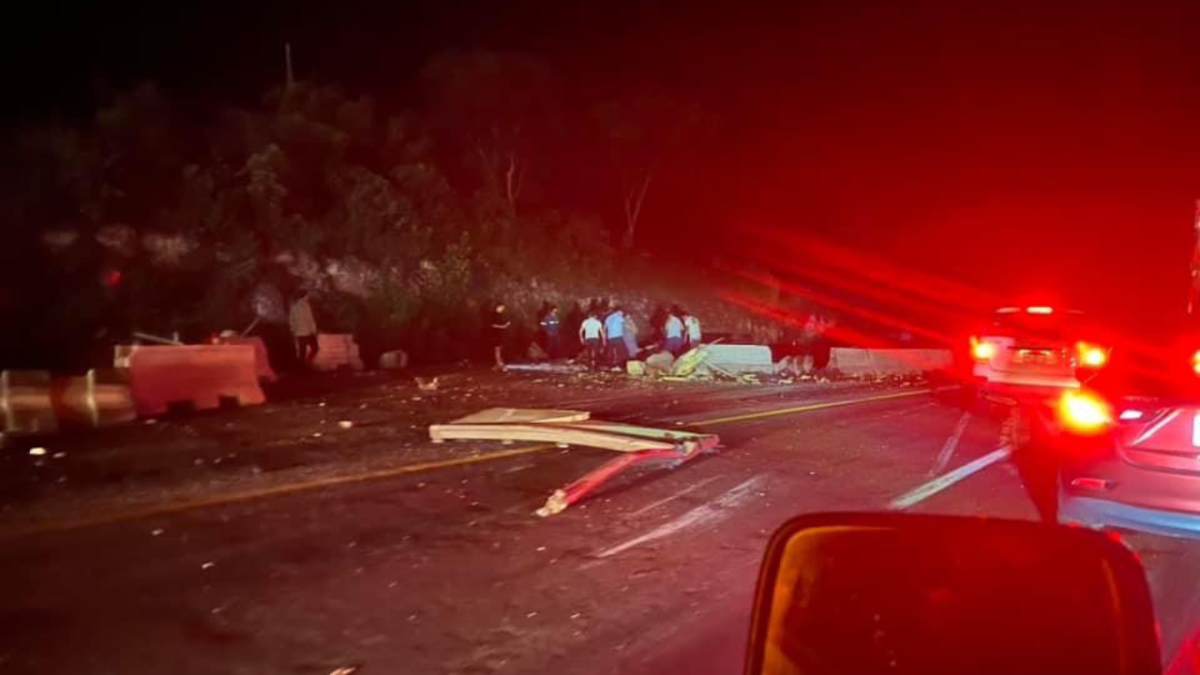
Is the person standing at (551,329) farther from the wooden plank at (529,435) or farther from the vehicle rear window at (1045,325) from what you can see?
the wooden plank at (529,435)

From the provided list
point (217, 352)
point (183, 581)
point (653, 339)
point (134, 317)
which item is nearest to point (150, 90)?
point (134, 317)

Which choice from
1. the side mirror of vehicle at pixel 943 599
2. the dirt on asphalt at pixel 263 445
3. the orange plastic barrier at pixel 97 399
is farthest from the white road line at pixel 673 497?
the orange plastic barrier at pixel 97 399

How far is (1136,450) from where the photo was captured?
22.4ft

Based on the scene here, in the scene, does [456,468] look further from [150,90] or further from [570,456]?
[150,90]

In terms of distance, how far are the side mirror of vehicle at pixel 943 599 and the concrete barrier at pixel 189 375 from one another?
13.5 metres

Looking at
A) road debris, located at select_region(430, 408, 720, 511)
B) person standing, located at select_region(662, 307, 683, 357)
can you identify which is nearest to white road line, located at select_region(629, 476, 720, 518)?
road debris, located at select_region(430, 408, 720, 511)

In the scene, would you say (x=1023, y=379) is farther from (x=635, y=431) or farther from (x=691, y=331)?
(x=691, y=331)

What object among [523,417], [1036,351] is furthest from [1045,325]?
[523,417]

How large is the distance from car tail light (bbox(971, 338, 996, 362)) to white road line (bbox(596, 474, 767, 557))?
6.68 m

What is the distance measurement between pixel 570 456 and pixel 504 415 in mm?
2112

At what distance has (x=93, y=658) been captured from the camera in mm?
5207

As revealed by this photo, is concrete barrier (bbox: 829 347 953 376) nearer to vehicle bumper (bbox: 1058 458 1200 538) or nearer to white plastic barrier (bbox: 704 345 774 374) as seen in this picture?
white plastic barrier (bbox: 704 345 774 374)

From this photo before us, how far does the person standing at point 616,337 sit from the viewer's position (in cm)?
2458

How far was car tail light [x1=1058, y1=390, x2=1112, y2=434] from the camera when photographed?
23.5 ft
